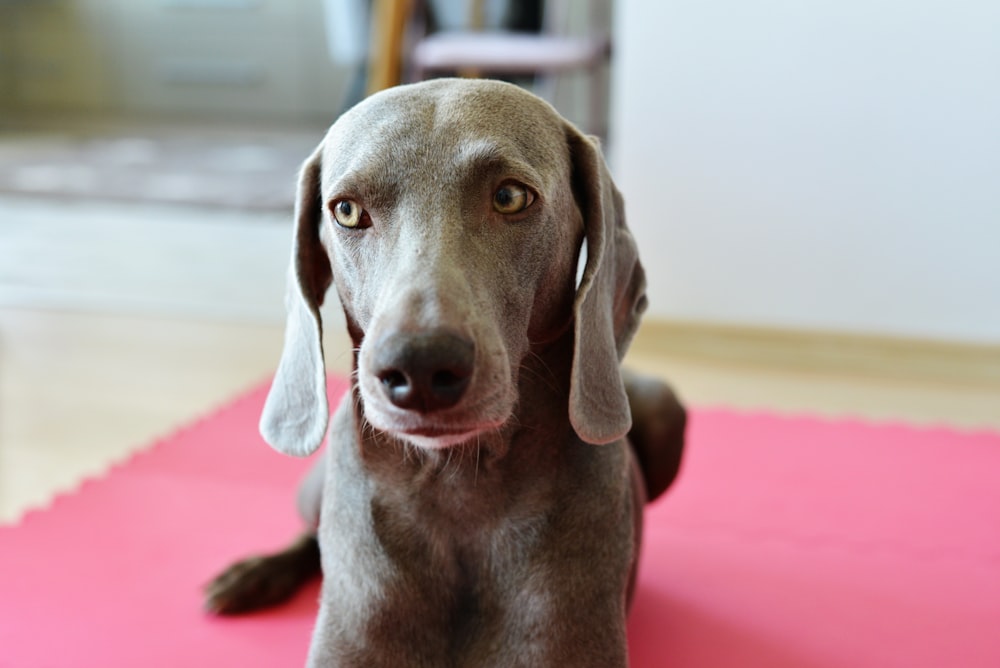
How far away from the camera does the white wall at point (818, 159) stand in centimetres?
329

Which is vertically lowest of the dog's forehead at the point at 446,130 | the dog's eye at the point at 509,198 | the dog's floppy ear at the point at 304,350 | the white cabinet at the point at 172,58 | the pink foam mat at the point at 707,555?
the white cabinet at the point at 172,58

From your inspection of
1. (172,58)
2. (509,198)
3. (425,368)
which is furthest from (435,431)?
(172,58)

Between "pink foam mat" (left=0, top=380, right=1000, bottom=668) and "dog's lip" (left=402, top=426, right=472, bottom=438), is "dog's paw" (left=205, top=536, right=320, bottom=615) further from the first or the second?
"dog's lip" (left=402, top=426, right=472, bottom=438)

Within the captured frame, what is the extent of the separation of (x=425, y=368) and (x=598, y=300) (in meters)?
0.36

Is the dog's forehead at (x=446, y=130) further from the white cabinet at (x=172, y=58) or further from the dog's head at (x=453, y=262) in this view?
the white cabinet at (x=172, y=58)

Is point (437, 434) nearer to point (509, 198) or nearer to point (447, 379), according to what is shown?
point (447, 379)

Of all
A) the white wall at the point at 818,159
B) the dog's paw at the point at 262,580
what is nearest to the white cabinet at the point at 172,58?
the white wall at the point at 818,159

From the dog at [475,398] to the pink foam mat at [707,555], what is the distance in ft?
1.36

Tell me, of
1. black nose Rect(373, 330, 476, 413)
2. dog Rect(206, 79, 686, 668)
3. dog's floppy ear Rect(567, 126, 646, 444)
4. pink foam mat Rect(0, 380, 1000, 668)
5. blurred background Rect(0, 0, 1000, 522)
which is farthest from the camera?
blurred background Rect(0, 0, 1000, 522)

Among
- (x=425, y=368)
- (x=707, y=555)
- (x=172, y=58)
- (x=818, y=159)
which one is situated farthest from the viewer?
(x=172, y=58)

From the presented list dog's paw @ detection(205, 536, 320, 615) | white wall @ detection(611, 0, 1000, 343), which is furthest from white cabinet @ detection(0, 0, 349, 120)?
dog's paw @ detection(205, 536, 320, 615)

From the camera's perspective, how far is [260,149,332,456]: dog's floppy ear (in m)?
1.47

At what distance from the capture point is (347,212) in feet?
4.43

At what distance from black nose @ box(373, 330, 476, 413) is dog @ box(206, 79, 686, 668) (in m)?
0.03
